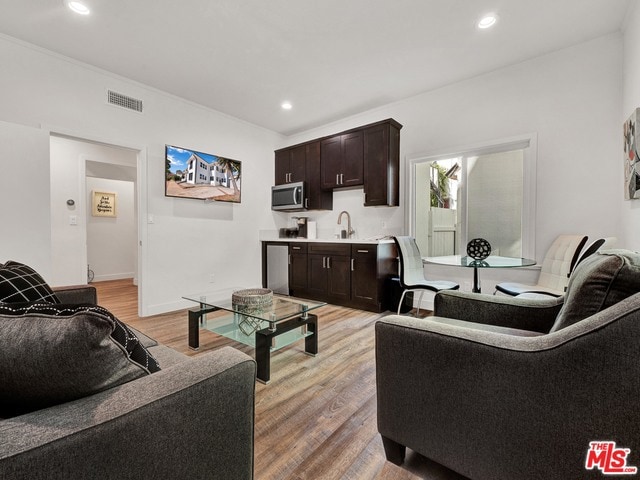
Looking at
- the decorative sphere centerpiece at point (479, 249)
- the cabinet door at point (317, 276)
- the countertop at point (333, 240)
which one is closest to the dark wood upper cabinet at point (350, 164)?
the countertop at point (333, 240)

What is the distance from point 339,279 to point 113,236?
5.22 metres

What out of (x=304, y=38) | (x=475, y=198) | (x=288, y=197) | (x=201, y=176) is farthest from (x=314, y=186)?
(x=475, y=198)

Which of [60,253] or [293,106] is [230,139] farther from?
[60,253]

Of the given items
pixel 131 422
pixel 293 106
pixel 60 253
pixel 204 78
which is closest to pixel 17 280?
pixel 131 422

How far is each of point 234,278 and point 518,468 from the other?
4149 millimetres

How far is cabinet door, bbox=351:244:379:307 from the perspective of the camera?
3.61 metres

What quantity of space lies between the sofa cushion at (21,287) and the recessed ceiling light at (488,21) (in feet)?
11.5

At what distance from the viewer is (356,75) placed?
130 inches

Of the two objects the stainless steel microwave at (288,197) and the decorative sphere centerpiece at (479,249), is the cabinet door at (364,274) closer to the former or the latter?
the decorative sphere centerpiece at (479,249)

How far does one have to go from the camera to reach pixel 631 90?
2289mm

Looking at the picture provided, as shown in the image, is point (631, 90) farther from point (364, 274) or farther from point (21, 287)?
point (21, 287)

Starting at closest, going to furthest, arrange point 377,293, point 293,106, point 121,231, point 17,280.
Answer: point 17,280 → point 377,293 → point 293,106 → point 121,231

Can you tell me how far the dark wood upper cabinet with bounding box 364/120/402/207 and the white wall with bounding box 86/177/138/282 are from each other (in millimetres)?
4746

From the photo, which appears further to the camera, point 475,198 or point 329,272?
point 329,272
